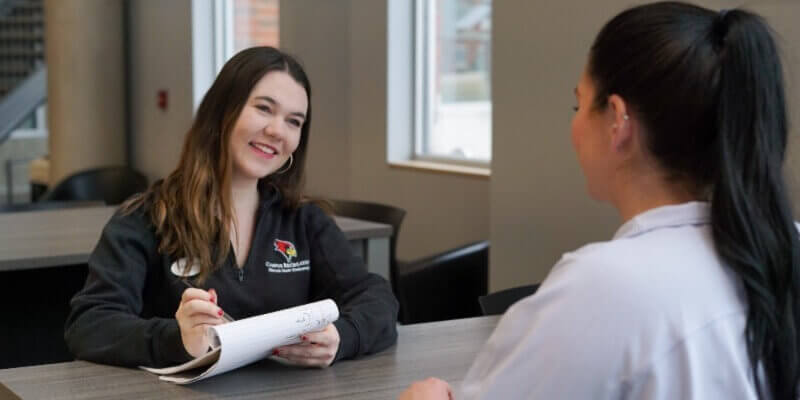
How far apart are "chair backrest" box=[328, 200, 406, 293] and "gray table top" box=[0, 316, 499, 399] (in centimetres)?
197

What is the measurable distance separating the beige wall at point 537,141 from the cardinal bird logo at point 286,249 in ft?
4.62

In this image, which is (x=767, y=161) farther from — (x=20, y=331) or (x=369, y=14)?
(x=369, y=14)

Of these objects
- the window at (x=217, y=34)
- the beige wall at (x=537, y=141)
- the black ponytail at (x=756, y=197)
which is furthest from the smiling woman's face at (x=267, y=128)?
the window at (x=217, y=34)

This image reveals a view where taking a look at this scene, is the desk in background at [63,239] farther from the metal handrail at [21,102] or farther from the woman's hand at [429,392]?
the metal handrail at [21,102]

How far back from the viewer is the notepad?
5.61ft

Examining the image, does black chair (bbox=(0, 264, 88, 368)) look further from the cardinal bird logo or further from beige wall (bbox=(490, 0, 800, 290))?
beige wall (bbox=(490, 0, 800, 290))

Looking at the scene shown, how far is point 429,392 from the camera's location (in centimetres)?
142

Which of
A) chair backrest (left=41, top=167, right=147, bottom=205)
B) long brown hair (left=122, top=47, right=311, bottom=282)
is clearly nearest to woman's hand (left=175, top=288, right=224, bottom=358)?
long brown hair (left=122, top=47, right=311, bottom=282)

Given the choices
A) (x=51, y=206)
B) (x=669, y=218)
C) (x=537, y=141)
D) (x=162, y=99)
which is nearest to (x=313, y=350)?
(x=669, y=218)

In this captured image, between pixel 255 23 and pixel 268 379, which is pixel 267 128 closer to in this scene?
pixel 268 379

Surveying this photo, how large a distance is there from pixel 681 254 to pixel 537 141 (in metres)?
2.65

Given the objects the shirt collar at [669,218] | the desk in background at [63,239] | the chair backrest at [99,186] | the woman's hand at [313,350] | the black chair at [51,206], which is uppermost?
the shirt collar at [669,218]

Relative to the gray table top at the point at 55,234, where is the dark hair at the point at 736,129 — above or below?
above

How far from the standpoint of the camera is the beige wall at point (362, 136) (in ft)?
16.8
